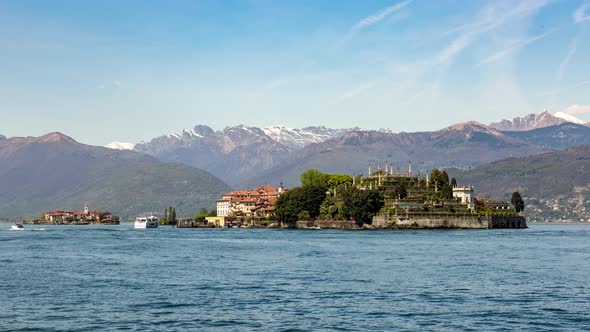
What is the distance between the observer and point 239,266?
93125 millimetres

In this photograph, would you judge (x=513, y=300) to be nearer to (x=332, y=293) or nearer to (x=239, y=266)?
(x=332, y=293)

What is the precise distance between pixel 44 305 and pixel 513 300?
112 ft

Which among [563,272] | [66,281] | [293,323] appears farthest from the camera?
[563,272]

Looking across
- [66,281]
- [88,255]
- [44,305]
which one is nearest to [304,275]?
[66,281]

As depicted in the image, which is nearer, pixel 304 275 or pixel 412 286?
pixel 412 286

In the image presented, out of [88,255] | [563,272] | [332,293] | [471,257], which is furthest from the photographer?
[88,255]

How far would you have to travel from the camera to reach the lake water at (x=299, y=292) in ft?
180

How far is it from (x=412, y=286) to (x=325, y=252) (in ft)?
143

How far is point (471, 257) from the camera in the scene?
104m

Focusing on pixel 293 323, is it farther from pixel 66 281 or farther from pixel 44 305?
pixel 66 281

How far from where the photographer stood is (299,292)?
68875mm

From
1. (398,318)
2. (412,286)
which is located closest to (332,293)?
(412,286)

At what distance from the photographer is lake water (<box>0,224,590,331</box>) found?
180ft

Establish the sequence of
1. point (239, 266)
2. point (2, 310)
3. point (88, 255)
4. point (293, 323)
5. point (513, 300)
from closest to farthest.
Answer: point (293, 323)
point (2, 310)
point (513, 300)
point (239, 266)
point (88, 255)
